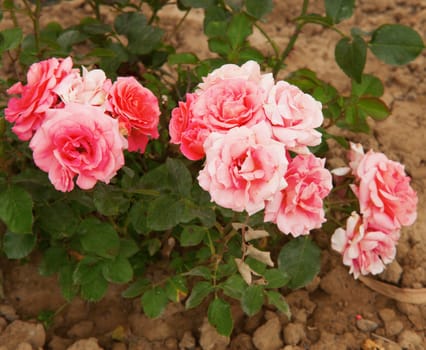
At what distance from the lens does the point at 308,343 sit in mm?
1737

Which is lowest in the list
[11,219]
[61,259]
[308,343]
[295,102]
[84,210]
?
[308,343]

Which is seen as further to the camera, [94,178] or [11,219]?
[11,219]

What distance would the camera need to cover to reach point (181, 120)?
1216mm

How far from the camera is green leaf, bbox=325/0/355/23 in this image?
1.50 metres

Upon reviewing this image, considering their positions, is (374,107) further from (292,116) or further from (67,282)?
(67,282)

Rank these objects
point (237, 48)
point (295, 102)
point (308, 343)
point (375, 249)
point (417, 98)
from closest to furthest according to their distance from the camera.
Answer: point (295, 102), point (375, 249), point (237, 48), point (308, 343), point (417, 98)

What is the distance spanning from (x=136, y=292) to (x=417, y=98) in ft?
5.05

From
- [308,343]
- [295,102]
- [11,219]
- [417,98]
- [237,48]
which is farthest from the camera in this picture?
[417,98]

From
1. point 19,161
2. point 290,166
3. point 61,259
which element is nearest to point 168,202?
point 290,166

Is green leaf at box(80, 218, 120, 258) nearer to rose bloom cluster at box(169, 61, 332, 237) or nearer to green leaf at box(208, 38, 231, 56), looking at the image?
rose bloom cluster at box(169, 61, 332, 237)

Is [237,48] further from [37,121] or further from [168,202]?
[37,121]

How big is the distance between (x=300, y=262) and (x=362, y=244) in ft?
0.56

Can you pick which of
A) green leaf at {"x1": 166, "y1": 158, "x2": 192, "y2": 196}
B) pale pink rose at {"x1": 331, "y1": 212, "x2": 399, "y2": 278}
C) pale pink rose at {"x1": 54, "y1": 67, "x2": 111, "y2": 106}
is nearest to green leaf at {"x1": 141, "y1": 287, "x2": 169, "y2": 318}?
green leaf at {"x1": 166, "y1": 158, "x2": 192, "y2": 196}

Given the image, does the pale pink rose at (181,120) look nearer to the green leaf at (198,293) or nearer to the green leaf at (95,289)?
the green leaf at (198,293)
